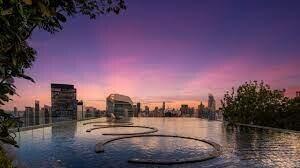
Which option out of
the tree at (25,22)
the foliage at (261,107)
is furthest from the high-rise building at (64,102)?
the tree at (25,22)

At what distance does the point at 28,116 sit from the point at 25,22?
29.5 metres

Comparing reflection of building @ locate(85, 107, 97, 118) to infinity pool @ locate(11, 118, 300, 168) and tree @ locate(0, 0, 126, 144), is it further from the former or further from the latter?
tree @ locate(0, 0, 126, 144)

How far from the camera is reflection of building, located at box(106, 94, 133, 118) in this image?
59306 mm

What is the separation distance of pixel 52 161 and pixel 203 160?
6006mm

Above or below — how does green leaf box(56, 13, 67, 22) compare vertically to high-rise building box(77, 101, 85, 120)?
above

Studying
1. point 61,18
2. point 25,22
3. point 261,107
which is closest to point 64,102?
point 261,107

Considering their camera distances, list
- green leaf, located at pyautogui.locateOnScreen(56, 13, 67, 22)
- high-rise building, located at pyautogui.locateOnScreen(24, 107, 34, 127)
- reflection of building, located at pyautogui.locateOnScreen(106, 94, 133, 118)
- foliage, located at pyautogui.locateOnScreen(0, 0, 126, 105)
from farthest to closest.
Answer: reflection of building, located at pyautogui.locateOnScreen(106, 94, 133, 118), high-rise building, located at pyautogui.locateOnScreen(24, 107, 34, 127), green leaf, located at pyautogui.locateOnScreen(56, 13, 67, 22), foliage, located at pyautogui.locateOnScreen(0, 0, 126, 105)

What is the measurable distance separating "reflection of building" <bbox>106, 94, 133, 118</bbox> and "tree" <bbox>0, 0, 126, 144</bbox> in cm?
4930

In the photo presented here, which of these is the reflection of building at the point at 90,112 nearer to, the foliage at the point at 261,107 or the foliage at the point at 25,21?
the foliage at the point at 261,107

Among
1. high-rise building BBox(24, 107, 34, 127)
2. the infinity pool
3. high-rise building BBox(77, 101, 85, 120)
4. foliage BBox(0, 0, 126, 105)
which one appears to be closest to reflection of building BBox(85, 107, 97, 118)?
high-rise building BBox(77, 101, 85, 120)

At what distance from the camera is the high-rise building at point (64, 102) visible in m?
45.4

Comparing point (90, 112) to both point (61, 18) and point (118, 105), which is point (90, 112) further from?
point (61, 18)

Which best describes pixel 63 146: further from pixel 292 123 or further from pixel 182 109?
pixel 182 109

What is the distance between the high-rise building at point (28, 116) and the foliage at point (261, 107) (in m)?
21.4
